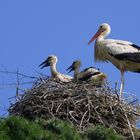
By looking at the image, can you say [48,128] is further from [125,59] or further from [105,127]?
[125,59]

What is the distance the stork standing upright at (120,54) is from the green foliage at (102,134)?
3.06 meters

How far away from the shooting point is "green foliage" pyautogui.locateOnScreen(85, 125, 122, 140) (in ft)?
75.5

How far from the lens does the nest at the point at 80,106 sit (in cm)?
2464

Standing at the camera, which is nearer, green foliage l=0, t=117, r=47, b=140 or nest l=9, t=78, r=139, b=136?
green foliage l=0, t=117, r=47, b=140

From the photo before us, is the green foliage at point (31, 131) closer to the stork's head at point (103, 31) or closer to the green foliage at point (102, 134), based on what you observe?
the green foliage at point (102, 134)

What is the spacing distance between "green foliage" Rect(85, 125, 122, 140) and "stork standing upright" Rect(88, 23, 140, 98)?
10.1 ft

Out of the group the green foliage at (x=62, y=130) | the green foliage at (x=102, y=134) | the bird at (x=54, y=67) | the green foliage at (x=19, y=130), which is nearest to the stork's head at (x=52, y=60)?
the bird at (x=54, y=67)

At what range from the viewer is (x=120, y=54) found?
26.7m

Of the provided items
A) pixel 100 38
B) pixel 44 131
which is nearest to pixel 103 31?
pixel 100 38

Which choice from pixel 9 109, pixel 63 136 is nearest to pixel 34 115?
pixel 9 109

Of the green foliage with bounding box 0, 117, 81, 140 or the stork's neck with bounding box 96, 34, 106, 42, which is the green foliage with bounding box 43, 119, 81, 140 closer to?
the green foliage with bounding box 0, 117, 81, 140

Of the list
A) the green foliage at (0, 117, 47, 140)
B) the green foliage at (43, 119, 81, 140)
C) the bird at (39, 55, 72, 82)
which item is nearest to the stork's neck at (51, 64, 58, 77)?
the bird at (39, 55, 72, 82)

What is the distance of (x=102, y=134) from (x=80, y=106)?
1776 mm

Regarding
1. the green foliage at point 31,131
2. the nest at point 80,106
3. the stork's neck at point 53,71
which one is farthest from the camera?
the stork's neck at point 53,71
